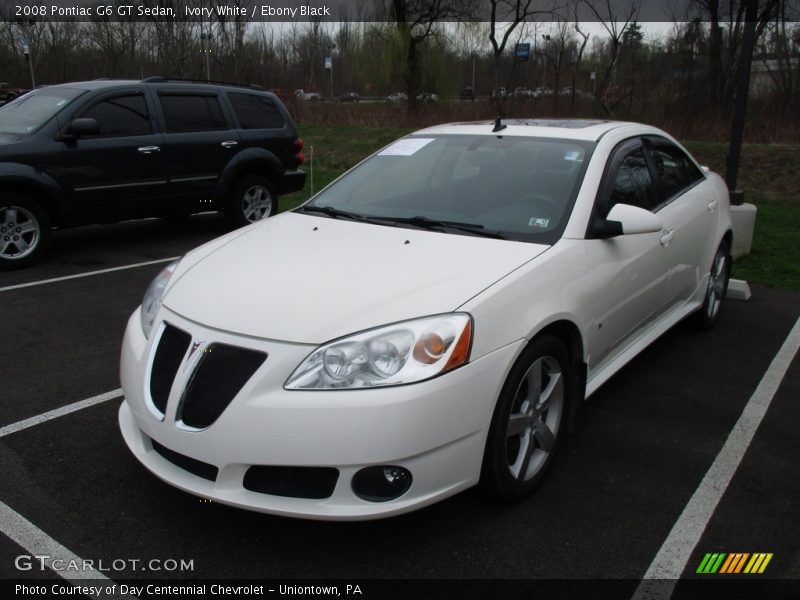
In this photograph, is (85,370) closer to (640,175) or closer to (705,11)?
(640,175)

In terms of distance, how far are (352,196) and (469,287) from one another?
159 cm

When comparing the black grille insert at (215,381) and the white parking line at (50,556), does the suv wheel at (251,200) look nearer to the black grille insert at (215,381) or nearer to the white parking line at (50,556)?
the white parking line at (50,556)

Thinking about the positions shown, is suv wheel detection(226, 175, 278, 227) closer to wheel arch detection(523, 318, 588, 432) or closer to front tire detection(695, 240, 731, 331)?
front tire detection(695, 240, 731, 331)

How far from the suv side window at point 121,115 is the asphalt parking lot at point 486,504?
3636 millimetres

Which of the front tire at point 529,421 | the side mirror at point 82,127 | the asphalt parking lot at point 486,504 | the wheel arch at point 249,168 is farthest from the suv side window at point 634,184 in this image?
the wheel arch at point 249,168

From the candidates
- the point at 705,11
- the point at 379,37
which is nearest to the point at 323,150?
the point at 379,37

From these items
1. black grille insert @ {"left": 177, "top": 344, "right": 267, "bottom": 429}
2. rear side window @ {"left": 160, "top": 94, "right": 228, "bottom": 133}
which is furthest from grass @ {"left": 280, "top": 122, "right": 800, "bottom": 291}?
black grille insert @ {"left": 177, "top": 344, "right": 267, "bottom": 429}

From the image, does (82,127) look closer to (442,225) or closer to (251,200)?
(251,200)

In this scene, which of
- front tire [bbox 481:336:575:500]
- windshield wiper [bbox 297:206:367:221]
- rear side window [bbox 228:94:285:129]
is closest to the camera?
front tire [bbox 481:336:575:500]

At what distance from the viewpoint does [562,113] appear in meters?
20.4

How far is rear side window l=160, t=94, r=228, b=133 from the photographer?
8.36m

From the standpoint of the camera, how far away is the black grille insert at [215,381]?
8.45 feet

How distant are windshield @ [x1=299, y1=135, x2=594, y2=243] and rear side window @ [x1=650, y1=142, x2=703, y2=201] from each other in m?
0.93

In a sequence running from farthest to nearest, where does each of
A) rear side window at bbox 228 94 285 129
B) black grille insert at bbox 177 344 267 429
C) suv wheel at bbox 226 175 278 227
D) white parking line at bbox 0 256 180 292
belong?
rear side window at bbox 228 94 285 129 → suv wheel at bbox 226 175 278 227 → white parking line at bbox 0 256 180 292 → black grille insert at bbox 177 344 267 429
